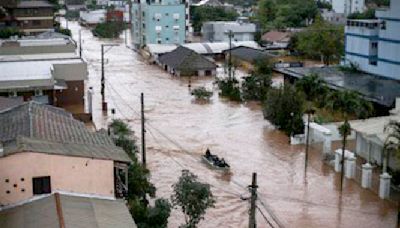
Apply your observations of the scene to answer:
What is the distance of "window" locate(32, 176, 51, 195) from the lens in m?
13.9

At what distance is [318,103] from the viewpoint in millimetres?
32188

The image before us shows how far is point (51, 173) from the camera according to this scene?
14.0 m

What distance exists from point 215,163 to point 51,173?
1026cm

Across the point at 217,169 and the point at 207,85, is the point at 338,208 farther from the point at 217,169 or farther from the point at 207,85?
the point at 207,85

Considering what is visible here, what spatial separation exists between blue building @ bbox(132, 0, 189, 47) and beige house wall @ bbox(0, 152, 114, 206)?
165 ft

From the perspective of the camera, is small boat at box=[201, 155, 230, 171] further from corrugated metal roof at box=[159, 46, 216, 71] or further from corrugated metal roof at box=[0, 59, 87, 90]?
corrugated metal roof at box=[159, 46, 216, 71]

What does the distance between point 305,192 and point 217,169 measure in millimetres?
3797

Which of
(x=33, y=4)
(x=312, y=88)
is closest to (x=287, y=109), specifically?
(x=312, y=88)

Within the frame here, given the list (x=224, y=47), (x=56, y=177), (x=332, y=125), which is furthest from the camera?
(x=224, y=47)

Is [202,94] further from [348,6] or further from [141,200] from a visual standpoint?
[348,6]

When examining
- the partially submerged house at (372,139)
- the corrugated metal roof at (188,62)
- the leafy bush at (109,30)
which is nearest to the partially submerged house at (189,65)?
the corrugated metal roof at (188,62)

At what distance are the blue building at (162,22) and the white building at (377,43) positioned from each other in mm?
25867

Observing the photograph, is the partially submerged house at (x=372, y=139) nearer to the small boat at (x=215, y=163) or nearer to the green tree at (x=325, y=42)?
the small boat at (x=215, y=163)

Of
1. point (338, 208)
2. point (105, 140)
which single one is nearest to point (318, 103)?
point (338, 208)
